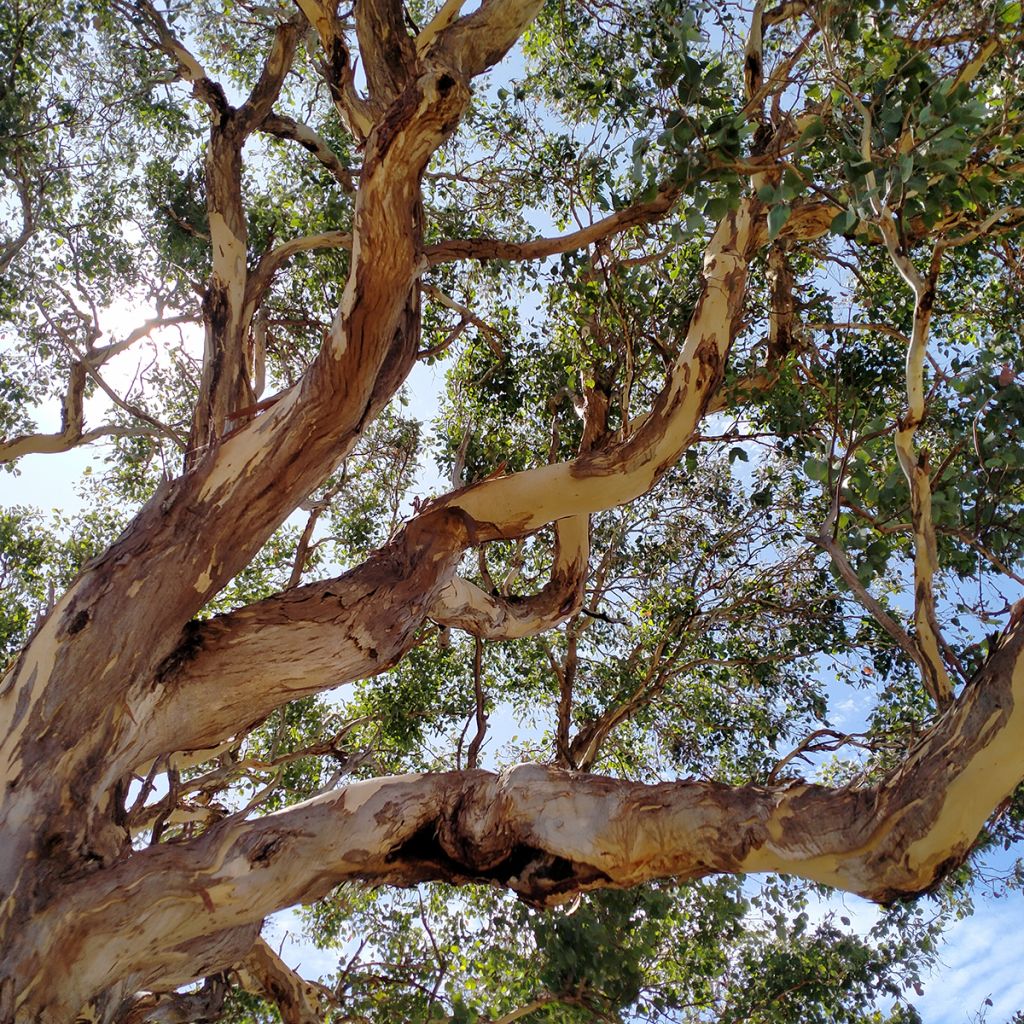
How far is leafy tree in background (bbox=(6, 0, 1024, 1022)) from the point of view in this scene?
137 inches

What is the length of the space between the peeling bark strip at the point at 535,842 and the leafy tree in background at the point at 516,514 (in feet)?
0.05

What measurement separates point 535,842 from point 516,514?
180cm

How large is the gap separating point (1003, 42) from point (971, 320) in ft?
11.9

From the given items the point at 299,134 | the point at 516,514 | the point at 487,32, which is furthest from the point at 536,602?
the point at 299,134

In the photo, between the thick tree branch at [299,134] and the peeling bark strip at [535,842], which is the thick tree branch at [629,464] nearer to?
the peeling bark strip at [535,842]

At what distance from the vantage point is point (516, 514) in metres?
4.92

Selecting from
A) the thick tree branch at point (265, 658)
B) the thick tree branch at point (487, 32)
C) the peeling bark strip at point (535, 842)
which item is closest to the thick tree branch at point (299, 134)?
the thick tree branch at point (487, 32)

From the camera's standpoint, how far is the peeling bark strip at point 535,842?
3.02m

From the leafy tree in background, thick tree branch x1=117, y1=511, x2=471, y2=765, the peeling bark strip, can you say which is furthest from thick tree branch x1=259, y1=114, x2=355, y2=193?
the peeling bark strip

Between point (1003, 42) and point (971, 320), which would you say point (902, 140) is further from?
point (971, 320)

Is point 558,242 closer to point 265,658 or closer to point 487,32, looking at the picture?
point 487,32

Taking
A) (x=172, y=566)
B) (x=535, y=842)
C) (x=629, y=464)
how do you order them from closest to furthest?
(x=535, y=842) < (x=172, y=566) < (x=629, y=464)

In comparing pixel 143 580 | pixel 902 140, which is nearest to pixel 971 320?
pixel 902 140

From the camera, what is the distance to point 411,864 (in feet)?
12.6
